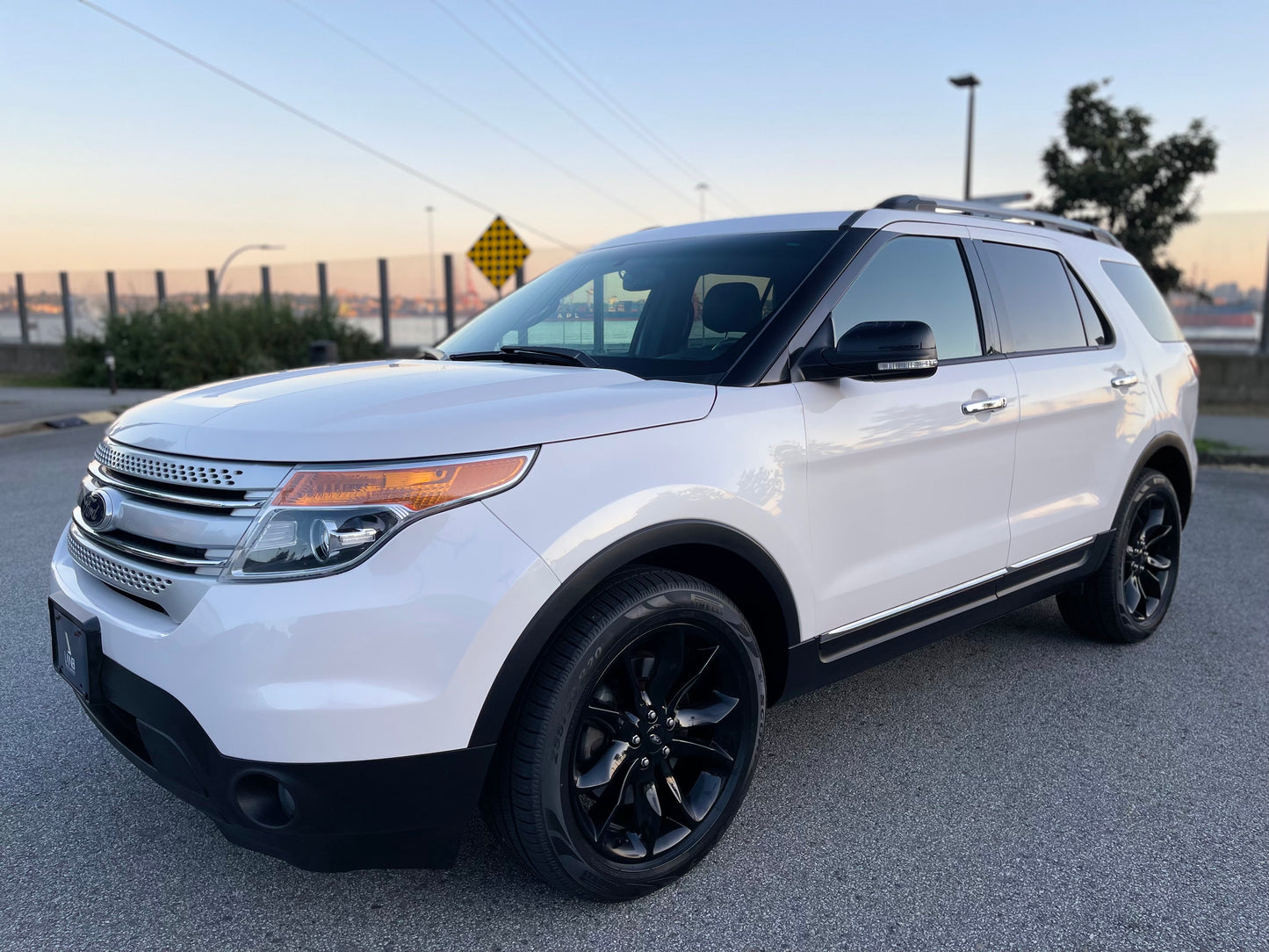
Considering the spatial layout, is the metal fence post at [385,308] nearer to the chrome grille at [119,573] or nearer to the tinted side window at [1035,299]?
the tinted side window at [1035,299]

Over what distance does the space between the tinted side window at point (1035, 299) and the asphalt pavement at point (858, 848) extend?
4.77 feet

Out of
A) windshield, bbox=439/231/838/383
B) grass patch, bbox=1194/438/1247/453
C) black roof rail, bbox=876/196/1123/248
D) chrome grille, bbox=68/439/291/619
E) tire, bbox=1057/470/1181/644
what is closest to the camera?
chrome grille, bbox=68/439/291/619

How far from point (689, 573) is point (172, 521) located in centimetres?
132

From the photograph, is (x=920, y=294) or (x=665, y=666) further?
(x=920, y=294)

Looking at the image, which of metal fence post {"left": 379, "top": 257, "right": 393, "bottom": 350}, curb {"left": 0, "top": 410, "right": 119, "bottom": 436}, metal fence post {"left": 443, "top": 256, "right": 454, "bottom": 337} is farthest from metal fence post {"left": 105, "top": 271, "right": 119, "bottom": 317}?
curb {"left": 0, "top": 410, "right": 119, "bottom": 436}

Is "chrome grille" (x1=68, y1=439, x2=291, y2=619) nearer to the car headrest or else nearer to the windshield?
the windshield

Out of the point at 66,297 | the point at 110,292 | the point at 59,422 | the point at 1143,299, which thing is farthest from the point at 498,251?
the point at 66,297

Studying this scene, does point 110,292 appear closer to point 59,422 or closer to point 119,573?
point 59,422

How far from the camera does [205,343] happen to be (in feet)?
67.2

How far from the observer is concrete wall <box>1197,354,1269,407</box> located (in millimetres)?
16859

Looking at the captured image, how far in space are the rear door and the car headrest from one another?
113 centimetres

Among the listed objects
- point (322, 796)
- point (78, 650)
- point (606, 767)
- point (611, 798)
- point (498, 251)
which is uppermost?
point (498, 251)

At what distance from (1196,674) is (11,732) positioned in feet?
15.6

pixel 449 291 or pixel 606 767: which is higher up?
pixel 449 291
